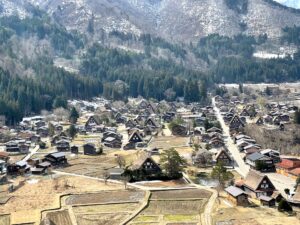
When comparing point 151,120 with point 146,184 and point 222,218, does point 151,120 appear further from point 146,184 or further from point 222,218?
point 222,218

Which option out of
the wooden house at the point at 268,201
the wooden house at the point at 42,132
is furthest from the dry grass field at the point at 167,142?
the wooden house at the point at 268,201

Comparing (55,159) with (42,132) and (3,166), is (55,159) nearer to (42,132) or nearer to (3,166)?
(3,166)

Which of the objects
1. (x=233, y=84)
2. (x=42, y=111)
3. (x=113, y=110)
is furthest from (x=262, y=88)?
(x=42, y=111)

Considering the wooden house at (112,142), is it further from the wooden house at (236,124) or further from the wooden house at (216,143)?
the wooden house at (236,124)

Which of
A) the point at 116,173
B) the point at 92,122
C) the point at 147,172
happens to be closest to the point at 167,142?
the point at 92,122

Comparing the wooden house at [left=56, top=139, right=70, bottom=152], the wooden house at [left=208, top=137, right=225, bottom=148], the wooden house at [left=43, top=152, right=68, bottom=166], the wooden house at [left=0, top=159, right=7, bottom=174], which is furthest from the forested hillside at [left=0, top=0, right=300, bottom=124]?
the wooden house at [left=208, top=137, right=225, bottom=148]

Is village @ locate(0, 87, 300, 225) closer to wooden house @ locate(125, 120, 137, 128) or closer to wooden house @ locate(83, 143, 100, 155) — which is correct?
wooden house @ locate(83, 143, 100, 155)
